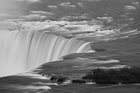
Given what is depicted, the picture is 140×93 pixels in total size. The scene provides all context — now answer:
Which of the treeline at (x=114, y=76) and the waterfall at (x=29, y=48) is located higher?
the waterfall at (x=29, y=48)

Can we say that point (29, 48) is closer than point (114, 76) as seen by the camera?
No

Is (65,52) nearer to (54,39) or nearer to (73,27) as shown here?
(54,39)

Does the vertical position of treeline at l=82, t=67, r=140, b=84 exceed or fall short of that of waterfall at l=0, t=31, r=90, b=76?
it falls short

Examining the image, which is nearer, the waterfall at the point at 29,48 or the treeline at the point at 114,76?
the treeline at the point at 114,76

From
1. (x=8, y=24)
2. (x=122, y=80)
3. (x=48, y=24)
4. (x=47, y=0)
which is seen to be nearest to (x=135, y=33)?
(x=48, y=24)

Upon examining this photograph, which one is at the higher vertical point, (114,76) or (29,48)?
(29,48)

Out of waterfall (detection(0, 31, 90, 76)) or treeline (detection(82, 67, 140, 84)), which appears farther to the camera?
waterfall (detection(0, 31, 90, 76))
